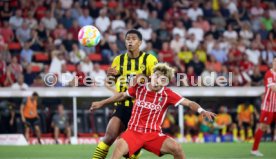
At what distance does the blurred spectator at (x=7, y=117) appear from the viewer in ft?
71.1

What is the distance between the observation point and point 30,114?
21609 mm

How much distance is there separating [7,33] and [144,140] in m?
14.3

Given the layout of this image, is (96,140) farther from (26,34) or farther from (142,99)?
(142,99)

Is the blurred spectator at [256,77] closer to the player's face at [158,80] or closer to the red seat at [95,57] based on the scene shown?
the red seat at [95,57]

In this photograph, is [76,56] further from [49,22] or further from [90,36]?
[90,36]

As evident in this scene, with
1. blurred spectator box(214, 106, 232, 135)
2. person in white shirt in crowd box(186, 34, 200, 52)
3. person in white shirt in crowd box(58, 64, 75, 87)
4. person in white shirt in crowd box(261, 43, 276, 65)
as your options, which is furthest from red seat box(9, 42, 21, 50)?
person in white shirt in crowd box(261, 43, 276, 65)

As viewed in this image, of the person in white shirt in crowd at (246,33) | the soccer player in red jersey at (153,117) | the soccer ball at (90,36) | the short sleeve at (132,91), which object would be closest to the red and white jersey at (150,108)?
the soccer player in red jersey at (153,117)

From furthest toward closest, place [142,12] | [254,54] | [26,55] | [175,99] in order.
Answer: [142,12]
[254,54]
[26,55]
[175,99]

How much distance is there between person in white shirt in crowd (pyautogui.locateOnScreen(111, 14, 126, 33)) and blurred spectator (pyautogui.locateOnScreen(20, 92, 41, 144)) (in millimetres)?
4423

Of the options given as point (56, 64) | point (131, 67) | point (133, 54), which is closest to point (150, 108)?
point (131, 67)

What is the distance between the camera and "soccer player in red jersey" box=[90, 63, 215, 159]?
33.2 ft

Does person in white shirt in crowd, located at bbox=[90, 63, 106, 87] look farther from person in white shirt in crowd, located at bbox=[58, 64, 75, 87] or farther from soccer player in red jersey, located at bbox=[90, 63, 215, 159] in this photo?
soccer player in red jersey, located at bbox=[90, 63, 215, 159]

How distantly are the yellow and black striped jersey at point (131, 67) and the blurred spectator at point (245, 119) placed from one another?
1199 centimetres

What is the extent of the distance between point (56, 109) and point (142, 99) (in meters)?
12.1
